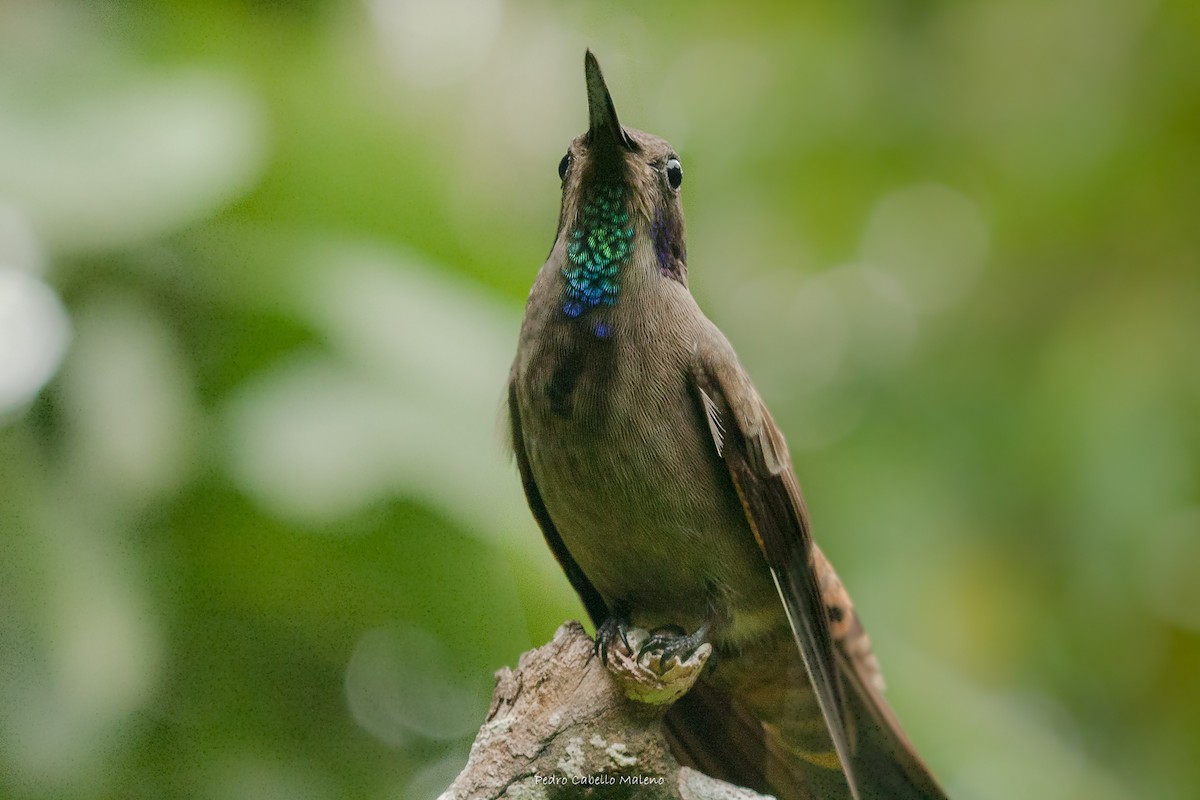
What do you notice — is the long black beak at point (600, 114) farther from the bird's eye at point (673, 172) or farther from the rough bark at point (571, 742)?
the rough bark at point (571, 742)

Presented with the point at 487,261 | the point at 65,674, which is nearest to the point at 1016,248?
the point at 487,261

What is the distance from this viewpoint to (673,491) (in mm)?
1679

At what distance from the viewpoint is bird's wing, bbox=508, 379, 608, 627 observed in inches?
71.5

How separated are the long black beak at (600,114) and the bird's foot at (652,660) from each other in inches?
27.6

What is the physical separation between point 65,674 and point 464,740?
851 mm

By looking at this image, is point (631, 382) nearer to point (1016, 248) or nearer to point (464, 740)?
point (464, 740)

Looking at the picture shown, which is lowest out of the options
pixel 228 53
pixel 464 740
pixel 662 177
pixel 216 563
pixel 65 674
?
pixel 65 674

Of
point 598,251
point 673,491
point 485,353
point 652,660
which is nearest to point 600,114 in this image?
point 598,251

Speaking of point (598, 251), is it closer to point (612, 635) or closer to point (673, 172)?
point (673, 172)

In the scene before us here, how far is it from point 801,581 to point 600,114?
801 millimetres

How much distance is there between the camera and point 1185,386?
3213mm

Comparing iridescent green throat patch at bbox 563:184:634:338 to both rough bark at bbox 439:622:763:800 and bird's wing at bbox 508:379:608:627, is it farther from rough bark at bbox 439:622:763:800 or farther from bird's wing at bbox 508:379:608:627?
rough bark at bbox 439:622:763:800

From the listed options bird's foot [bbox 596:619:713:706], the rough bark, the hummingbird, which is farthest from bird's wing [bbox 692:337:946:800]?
the rough bark

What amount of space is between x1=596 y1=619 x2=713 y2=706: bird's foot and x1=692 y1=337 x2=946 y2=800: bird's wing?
169mm
